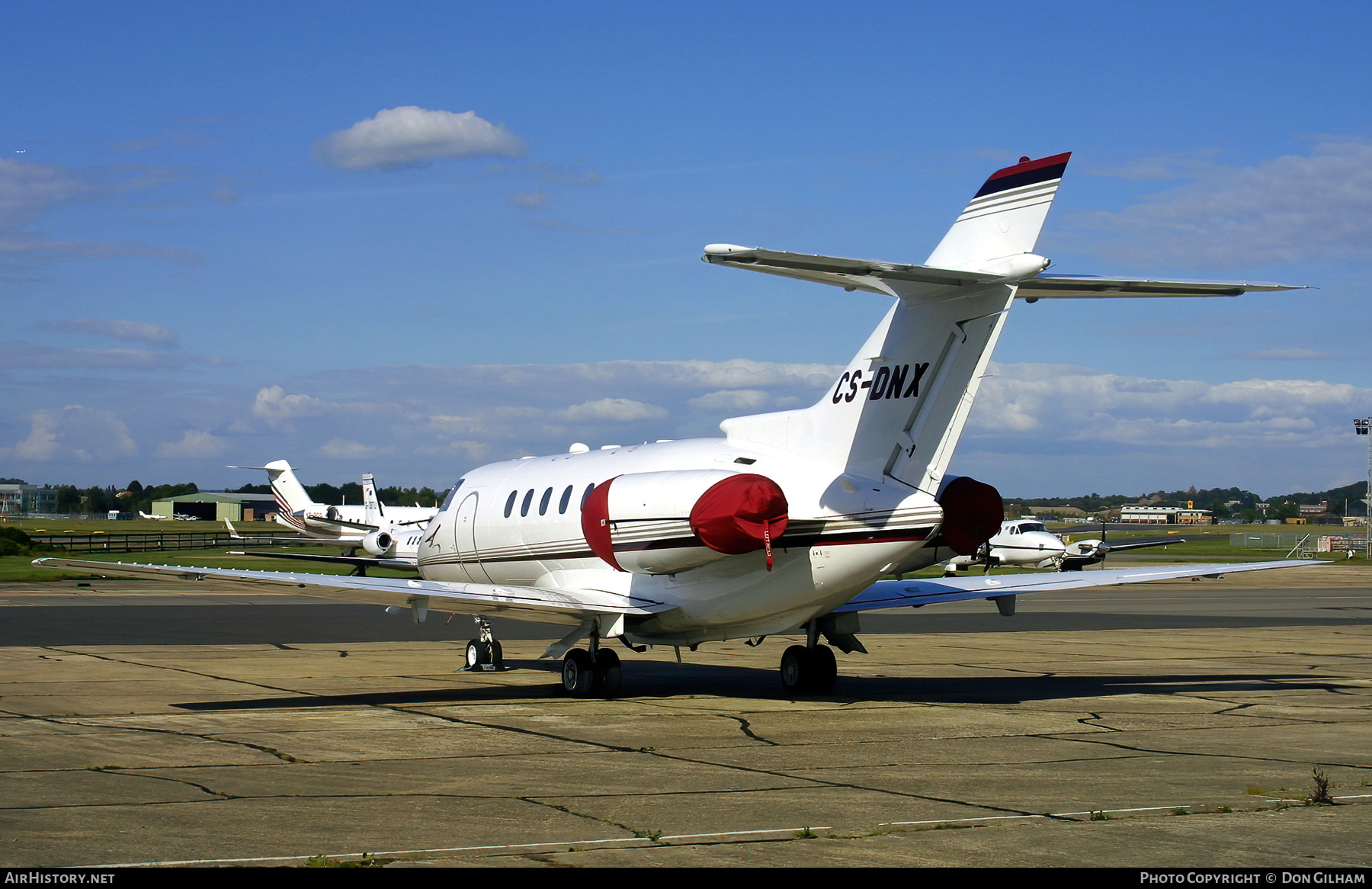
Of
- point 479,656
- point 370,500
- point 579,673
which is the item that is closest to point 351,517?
point 370,500

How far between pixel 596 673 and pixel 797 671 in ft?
8.58

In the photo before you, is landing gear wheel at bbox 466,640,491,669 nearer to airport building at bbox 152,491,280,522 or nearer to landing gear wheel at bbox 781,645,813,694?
landing gear wheel at bbox 781,645,813,694

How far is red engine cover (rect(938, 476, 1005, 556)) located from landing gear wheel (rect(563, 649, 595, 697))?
16.8 ft

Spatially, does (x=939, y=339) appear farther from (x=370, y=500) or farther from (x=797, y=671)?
(x=370, y=500)

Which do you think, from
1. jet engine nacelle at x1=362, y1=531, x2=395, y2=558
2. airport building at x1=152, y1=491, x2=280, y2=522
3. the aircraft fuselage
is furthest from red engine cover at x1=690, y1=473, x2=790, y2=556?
airport building at x1=152, y1=491, x2=280, y2=522

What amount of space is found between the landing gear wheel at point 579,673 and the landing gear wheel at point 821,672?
9.30 feet

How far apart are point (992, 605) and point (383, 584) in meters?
30.5

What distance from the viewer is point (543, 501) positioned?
19.1 metres

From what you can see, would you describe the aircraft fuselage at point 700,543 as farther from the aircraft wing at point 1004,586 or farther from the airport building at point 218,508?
the airport building at point 218,508

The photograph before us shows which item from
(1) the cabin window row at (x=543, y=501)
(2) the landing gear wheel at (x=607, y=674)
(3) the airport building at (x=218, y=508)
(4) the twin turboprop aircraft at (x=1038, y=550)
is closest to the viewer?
(2) the landing gear wheel at (x=607, y=674)

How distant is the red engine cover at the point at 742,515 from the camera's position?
14164 mm

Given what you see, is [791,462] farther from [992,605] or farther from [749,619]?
[992,605]

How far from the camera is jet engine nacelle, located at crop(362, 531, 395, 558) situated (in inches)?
2256

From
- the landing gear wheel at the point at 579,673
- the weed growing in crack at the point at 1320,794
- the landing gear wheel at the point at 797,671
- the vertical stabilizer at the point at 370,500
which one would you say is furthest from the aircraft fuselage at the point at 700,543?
the vertical stabilizer at the point at 370,500
